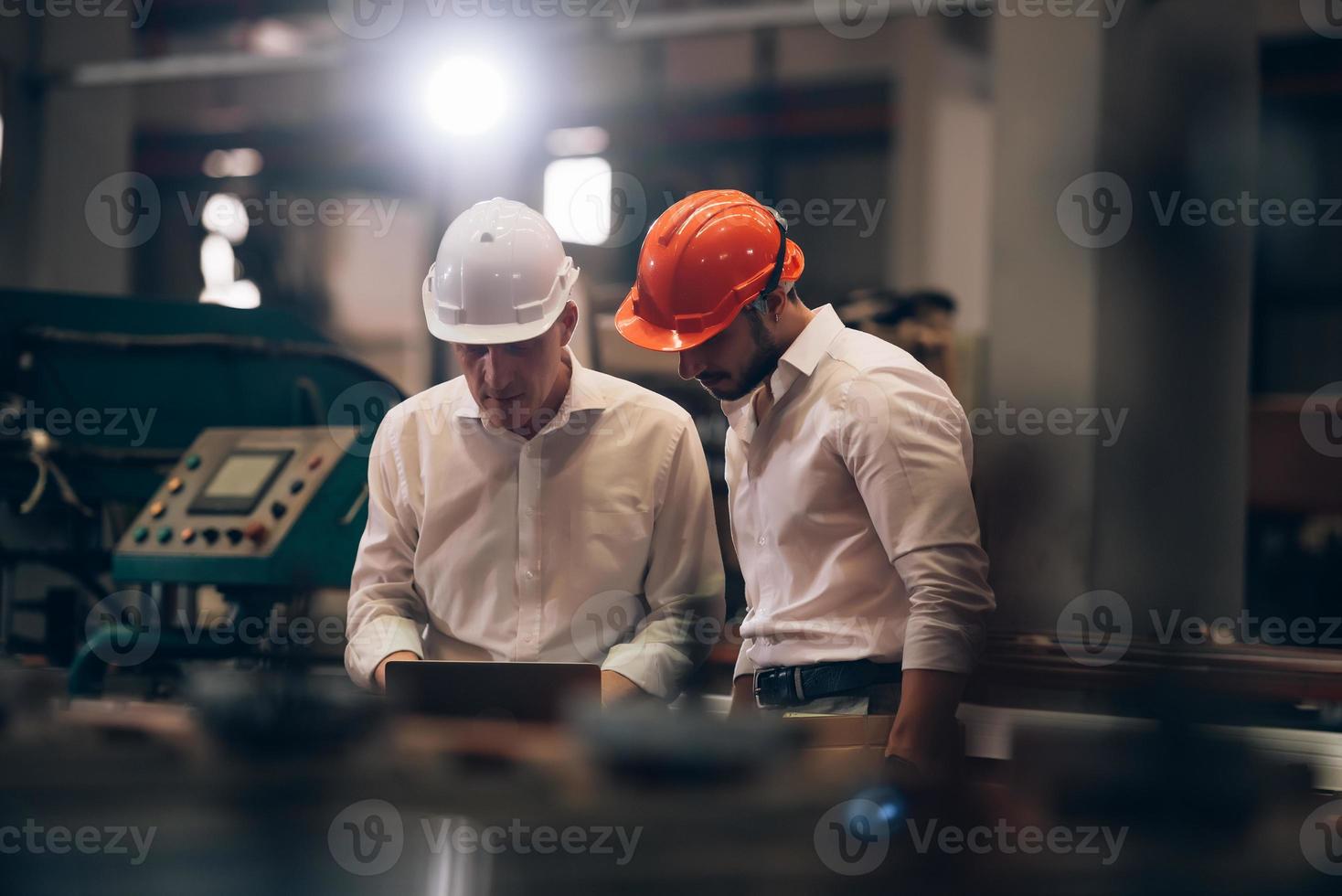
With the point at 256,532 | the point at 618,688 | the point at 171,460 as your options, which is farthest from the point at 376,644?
the point at 171,460

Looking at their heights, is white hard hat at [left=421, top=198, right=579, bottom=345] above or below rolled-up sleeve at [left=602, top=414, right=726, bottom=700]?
above

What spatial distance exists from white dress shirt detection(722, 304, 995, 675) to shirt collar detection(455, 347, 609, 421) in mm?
327

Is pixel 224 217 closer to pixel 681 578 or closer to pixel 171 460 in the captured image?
pixel 171 460

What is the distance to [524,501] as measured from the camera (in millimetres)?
2299

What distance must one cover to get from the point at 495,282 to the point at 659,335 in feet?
1.11

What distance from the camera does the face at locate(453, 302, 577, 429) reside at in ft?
7.40

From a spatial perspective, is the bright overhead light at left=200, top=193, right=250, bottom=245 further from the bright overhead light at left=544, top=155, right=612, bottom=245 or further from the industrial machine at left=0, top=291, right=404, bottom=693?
the industrial machine at left=0, top=291, right=404, bottom=693

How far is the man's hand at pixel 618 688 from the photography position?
205 cm

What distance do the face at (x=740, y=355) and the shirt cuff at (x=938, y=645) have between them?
48 cm

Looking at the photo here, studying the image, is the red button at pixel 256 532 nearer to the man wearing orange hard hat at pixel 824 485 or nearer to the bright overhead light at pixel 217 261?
the man wearing orange hard hat at pixel 824 485

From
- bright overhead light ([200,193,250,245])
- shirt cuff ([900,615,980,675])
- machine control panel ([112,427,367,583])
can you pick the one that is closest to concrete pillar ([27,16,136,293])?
bright overhead light ([200,193,250,245])

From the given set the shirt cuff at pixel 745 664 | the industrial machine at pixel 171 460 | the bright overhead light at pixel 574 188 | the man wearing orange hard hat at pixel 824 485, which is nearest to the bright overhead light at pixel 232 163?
the bright overhead light at pixel 574 188

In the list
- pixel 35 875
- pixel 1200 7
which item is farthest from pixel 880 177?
pixel 35 875

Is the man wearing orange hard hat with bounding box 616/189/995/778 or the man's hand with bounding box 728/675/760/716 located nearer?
the man wearing orange hard hat with bounding box 616/189/995/778
